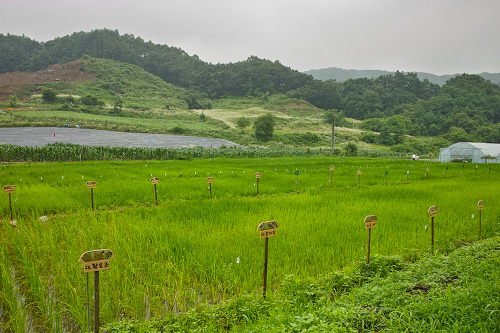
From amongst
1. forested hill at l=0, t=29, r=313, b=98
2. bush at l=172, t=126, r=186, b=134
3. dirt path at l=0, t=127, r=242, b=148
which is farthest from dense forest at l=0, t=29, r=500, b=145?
dirt path at l=0, t=127, r=242, b=148

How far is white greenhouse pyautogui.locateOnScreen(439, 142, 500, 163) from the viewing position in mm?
32625

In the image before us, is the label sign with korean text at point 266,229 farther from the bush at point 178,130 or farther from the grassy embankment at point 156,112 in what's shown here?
the bush at point 178,130

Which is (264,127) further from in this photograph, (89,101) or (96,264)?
(96,264)

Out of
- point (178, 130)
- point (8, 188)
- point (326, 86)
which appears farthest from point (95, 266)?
point (326, 86)

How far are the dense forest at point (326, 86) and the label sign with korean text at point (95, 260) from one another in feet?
204

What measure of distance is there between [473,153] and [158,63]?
110 metres

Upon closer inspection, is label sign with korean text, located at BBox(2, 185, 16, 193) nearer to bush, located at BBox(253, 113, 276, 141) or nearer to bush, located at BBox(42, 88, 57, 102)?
bush, located at BBox(253, 113, 276, 141)

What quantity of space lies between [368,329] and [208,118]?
211ft

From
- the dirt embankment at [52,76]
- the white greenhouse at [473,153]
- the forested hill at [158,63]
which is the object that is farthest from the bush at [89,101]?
the white greenhouse at [473,153]

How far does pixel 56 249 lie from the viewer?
500 cm

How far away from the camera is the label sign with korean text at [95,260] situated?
2.88 m

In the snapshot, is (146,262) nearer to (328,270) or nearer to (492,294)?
(328,270)

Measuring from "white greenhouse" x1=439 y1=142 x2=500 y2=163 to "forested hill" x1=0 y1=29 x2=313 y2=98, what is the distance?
69448mm

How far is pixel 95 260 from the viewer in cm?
294
